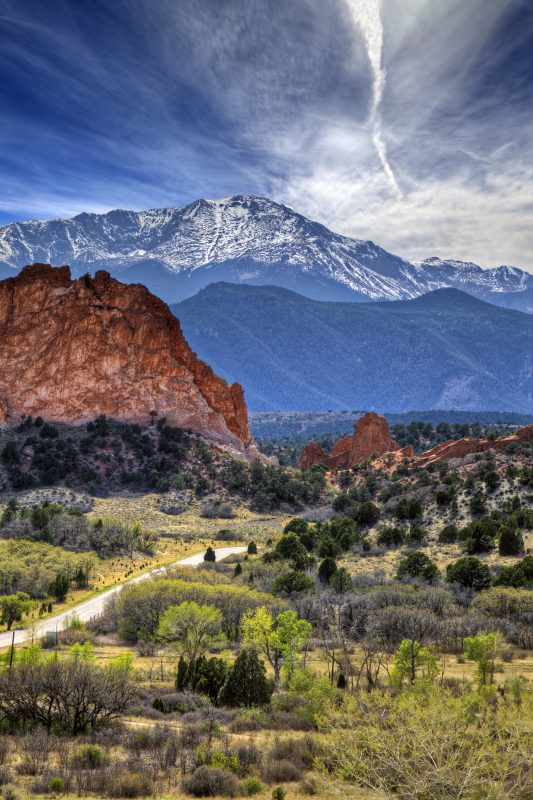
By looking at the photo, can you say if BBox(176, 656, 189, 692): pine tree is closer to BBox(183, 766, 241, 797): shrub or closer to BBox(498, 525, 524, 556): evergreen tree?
BBox(183, 766, 241, 797): shrub

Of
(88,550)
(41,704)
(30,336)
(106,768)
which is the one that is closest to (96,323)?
(30,336)

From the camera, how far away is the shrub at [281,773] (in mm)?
19844

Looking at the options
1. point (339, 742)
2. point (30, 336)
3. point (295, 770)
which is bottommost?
point (295, 770)

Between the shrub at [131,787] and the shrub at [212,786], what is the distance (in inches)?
52.7

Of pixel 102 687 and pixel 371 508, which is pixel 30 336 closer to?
pixel 371 508

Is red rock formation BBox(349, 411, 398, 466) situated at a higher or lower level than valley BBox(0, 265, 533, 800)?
higher

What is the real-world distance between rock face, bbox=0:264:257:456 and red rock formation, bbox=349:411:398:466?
1159 inches

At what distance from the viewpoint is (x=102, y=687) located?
23891 millimetres

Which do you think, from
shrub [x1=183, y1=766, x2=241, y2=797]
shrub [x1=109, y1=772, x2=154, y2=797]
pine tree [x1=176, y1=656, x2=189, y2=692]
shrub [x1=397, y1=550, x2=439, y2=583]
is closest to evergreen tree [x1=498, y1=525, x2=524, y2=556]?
shrub [x1=397, y1=550, x2=439, y2=583]

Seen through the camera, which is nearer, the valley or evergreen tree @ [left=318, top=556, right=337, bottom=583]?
the valley

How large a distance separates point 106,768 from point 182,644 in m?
19.5

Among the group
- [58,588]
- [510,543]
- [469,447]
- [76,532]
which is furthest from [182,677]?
[469,447]

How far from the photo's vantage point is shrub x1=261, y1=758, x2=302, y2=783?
19844 mm

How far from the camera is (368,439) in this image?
13600 cm
